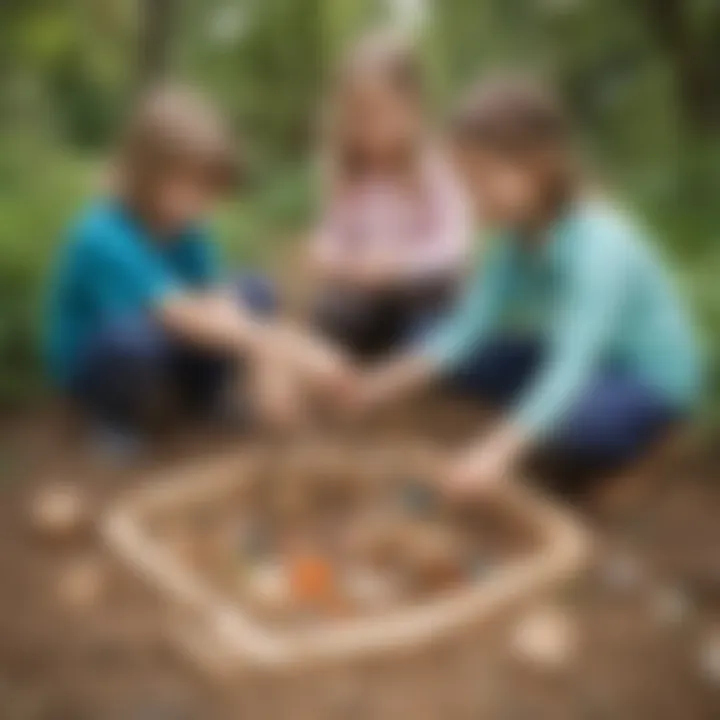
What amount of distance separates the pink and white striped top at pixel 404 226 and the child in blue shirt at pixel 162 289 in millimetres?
52

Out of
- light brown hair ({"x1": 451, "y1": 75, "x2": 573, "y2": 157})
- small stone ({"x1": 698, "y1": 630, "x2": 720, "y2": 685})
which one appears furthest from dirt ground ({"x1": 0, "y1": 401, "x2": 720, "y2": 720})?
light brown hair ({"x1": 451, "y1": 75, "x2": 573, "y2": 157})

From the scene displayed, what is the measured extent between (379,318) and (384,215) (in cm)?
6

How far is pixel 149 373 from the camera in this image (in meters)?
0.85

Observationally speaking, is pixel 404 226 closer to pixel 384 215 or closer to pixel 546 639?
pixel 384 215

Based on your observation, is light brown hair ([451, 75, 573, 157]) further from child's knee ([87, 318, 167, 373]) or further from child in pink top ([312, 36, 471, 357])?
child's knee ([87, 318, 167, 373])

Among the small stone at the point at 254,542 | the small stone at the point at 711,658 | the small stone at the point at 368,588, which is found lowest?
the small stone at the point at 711,658

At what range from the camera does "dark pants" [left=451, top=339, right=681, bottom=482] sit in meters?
0.78

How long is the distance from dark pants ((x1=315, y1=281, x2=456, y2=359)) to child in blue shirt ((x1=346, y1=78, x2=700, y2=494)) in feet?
0.04

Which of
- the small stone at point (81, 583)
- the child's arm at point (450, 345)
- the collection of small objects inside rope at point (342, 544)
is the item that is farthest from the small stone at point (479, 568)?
the small stone at point (81, 583)

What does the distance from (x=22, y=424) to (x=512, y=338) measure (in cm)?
30

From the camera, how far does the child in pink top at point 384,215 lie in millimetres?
775

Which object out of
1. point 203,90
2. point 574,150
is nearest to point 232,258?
point 203,90

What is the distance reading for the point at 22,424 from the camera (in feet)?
2.81

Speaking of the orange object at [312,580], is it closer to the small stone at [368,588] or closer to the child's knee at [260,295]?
the small stone at [368,588]
